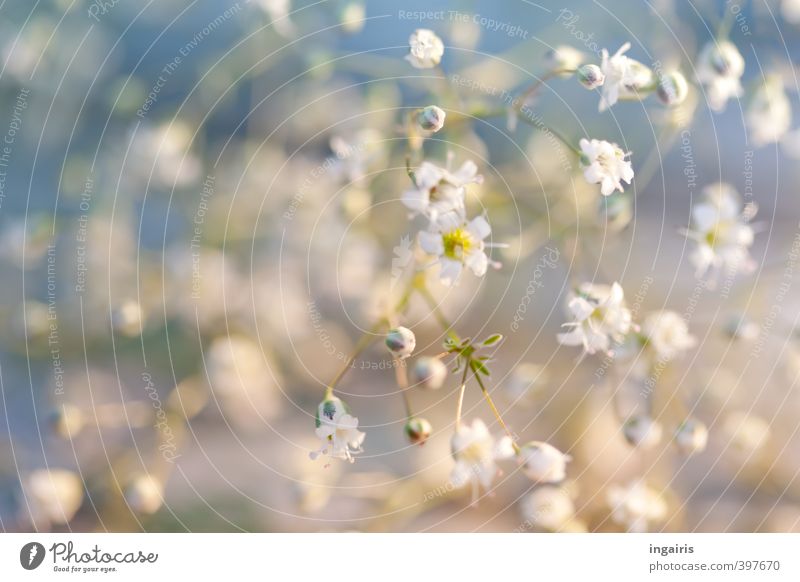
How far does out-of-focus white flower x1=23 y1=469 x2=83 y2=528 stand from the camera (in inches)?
24.6

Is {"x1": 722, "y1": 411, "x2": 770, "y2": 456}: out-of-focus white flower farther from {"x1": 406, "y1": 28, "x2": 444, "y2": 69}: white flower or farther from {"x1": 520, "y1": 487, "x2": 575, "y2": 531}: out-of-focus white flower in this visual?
{"x1": 406, "y1": 28, "x2": 444, "y2": 69}: white flower

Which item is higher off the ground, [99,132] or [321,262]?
[99,132]

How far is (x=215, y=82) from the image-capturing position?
2.09 feet

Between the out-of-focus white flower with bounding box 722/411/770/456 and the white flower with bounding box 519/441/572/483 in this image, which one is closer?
the white flower with bounding box 519/441/572/483

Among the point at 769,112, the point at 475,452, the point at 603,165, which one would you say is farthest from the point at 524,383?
the point at 769,112

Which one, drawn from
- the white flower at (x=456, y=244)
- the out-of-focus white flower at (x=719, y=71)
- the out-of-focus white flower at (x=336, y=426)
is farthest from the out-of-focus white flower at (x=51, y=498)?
the out-of-focus white flower at (x=719, y=71)

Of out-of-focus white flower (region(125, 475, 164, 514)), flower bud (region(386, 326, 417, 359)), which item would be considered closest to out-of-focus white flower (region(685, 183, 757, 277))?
flower bud (region(386, 326, 417, 359))

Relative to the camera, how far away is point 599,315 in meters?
0.55

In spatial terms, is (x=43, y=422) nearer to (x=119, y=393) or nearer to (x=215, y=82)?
(x=119, y=393)

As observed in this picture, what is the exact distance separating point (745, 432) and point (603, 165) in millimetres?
327

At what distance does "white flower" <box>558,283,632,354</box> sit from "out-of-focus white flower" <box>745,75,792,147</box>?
0.76 ft
